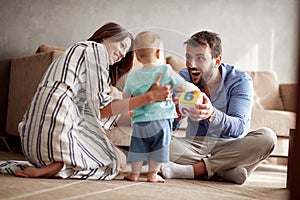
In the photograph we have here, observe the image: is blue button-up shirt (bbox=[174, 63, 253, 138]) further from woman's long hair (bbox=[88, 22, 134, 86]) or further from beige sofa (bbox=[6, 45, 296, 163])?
beige sofa (bbox=[6, 45, 296, 163])

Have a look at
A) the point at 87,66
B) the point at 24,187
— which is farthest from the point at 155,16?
the point at 24,187

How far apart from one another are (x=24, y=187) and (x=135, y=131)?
20.1 inches

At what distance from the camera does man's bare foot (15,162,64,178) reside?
1.80m

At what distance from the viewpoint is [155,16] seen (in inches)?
158

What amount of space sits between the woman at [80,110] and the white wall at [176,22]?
165cm

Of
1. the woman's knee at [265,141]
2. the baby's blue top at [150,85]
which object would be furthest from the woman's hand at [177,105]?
the woman's knee at [265,141]

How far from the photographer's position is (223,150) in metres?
2.17

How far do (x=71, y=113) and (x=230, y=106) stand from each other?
0.69m

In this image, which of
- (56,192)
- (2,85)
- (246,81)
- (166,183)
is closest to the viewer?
(56,192)

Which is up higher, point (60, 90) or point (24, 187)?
point (60, 90)

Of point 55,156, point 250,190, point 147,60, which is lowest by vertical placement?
point 250,190

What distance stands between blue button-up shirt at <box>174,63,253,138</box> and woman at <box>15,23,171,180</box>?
38 centimetres

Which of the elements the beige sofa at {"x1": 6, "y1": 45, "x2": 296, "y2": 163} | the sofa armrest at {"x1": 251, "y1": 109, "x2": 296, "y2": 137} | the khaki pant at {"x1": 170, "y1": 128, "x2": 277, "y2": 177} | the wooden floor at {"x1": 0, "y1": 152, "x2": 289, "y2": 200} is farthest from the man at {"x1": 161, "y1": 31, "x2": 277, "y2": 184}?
the sofa armrest at {"x1": 251, "y1": 109, "x2": 296, "y2": 137}

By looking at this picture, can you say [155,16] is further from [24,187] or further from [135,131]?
[24,187]
